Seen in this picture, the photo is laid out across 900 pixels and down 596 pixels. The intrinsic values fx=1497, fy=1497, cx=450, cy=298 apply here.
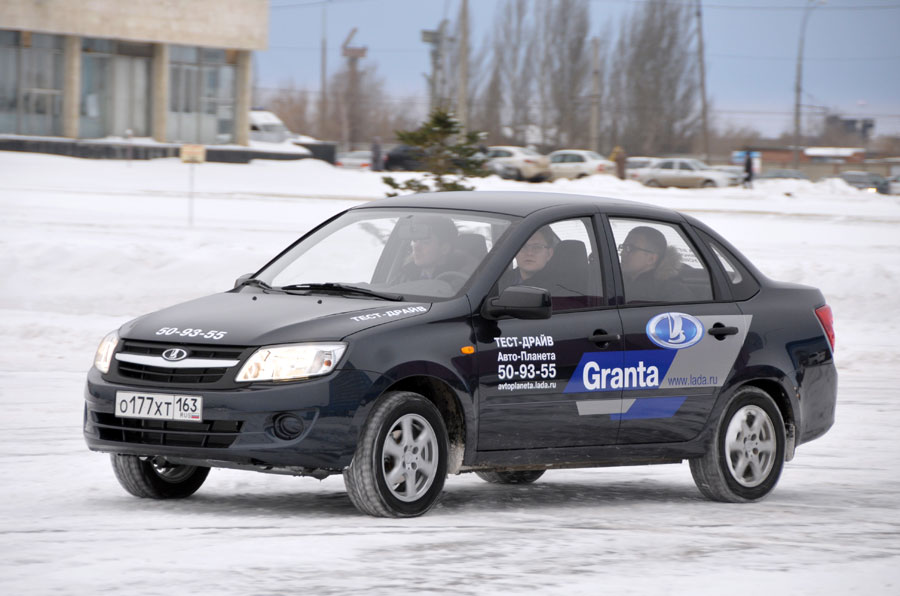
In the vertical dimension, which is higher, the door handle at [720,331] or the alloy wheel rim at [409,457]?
the door handle at [720,331]

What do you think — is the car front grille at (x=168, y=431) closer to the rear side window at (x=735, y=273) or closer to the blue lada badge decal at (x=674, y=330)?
the blue lada badge decal at (x=674, y=330)

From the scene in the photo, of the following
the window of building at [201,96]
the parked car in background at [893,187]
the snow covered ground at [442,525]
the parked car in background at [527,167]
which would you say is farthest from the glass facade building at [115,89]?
the snow covered ground at [442,525]

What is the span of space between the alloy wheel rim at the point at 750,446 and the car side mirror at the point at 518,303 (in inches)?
67.3

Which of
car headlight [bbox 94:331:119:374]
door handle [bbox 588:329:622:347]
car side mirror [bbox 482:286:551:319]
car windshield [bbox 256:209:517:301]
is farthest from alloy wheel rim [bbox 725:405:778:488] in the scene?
car headlight [bbox 94:331:119:374]

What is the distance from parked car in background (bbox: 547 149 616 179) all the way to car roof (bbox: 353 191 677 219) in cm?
4730

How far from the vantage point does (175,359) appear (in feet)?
22.0

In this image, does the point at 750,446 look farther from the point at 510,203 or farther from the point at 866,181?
the point at 866,181

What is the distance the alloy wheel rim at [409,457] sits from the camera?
A: 679 cm

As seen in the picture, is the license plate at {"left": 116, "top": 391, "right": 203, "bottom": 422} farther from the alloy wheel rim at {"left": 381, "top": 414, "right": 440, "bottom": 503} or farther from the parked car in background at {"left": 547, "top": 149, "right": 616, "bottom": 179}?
the parked car in background at {"left": 547, "top": 149, "right": 616, "bottom": 179}

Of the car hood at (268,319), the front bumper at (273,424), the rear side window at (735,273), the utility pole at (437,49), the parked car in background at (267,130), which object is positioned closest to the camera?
the front bumper at (273,424)

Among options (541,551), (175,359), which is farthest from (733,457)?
(175,359)

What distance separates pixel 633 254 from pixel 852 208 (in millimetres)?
35068

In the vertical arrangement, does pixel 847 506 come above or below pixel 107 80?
below

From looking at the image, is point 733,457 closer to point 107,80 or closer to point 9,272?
point 9,272
